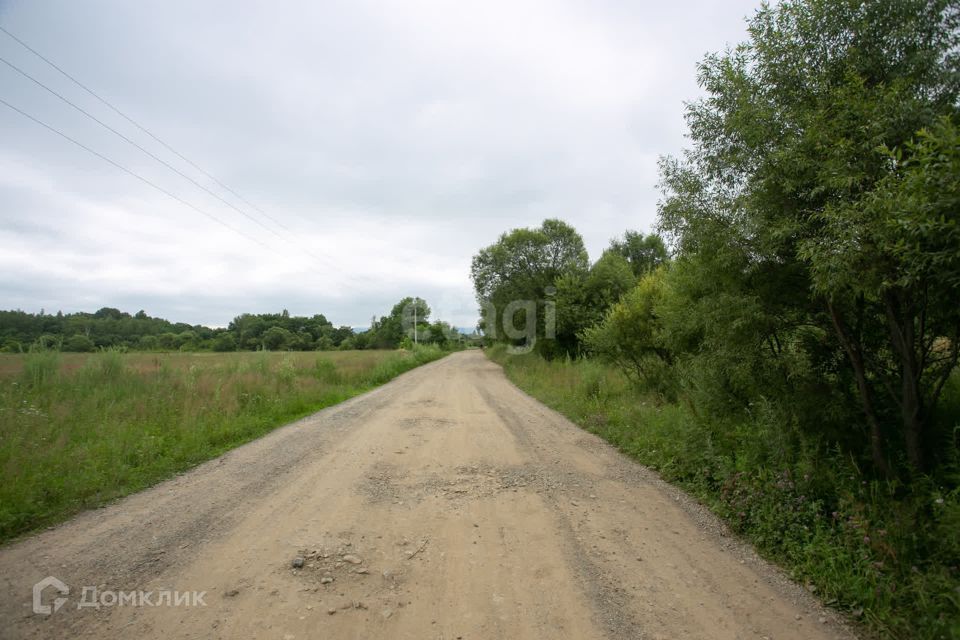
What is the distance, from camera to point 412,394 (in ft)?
48.8

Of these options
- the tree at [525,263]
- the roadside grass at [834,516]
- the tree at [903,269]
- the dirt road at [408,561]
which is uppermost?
the tree at [525,263]

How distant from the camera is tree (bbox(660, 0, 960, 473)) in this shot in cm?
345

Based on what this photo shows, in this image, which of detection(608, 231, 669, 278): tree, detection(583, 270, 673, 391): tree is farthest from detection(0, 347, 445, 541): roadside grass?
detection(608, 231, 669, 278): tree

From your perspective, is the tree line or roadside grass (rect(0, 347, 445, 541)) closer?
the tree line

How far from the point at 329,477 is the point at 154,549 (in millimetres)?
2192

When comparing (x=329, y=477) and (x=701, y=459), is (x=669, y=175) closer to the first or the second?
(x=701, y=459)

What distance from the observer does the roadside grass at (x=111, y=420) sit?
16.1 ft

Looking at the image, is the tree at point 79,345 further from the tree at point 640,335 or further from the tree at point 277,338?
the tree at point 277,338

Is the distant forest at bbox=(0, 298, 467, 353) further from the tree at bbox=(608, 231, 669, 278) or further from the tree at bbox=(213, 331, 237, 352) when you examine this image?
the tree at bbox=(608, 231, 669, 278)

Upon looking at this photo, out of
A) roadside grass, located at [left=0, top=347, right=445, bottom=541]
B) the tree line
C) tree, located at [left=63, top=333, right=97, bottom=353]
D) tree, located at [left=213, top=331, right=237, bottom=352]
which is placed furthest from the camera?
tree, located at [left=213, top=331, right=237, bottom=352]

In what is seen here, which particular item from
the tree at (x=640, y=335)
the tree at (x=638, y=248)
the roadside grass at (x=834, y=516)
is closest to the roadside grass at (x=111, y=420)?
the roadside grass at (x=834, y=516)

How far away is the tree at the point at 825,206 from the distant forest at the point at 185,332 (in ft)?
51.7

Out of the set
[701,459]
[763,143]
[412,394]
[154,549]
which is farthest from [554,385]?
[154,549]

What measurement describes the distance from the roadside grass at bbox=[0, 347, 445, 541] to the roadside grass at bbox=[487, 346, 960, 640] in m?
7.45
